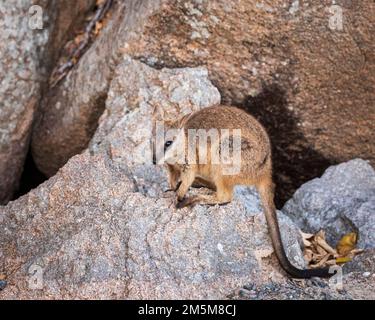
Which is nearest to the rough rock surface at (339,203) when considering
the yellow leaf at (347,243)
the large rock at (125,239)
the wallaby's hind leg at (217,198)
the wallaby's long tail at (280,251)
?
the yellow leaf at (347,243)

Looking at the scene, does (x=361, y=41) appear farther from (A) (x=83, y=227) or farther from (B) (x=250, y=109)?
(A) (x=83, y=227)

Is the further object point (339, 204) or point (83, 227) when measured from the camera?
point (339, 204)

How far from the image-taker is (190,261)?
5.38 m

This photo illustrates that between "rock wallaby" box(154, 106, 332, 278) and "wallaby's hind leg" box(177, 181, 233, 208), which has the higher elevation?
"rock wallaby" box(154, 106, 332, 278)

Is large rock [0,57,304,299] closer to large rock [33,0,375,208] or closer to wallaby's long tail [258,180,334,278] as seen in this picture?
wallaby's long tail [258,180,334,278]

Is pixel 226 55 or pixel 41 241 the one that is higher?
pixel 226 55

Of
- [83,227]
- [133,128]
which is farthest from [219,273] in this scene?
[133,128]

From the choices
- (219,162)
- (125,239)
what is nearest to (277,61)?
(219,162)

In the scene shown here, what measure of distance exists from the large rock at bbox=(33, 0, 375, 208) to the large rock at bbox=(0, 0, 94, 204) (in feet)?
1.23

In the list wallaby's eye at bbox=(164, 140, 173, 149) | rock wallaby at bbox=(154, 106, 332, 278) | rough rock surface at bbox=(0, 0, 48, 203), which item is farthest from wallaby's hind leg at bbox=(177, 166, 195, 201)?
rough rock surface at bbox=(0, 0, 48, 203)

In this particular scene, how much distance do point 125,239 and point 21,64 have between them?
2.43 metres

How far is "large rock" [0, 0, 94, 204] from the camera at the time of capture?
701cm

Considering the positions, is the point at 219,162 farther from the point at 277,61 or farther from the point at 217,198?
the point at 277,61

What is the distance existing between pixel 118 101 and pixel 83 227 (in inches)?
60.9
